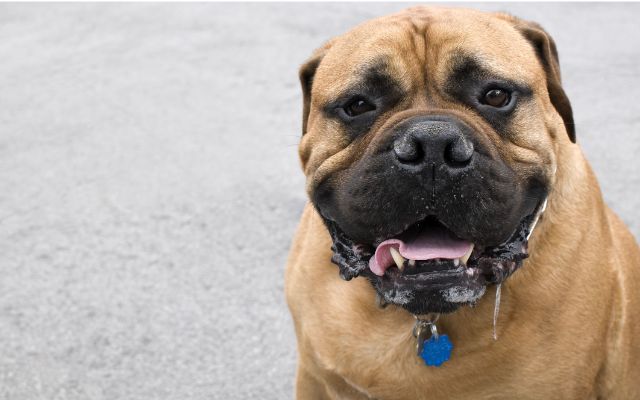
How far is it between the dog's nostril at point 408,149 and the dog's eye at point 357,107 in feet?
0.96

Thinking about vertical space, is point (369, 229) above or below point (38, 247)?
above

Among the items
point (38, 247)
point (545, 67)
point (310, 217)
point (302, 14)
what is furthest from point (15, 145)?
point (545, 67)

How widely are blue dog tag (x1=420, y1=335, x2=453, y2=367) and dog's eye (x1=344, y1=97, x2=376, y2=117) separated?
0.66 meters

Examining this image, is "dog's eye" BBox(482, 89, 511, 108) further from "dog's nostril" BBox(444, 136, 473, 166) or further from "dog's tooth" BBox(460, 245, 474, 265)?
"dog's tooth" BBox(460, 245, 474, 265)

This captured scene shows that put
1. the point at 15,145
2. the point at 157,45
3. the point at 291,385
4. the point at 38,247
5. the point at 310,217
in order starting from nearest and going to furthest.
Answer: the point at 310,217, the point at 291,385, the point at 38,247, the point at 15,145, the point at 157,45

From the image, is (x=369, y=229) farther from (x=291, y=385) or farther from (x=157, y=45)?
(x=157, y=45)

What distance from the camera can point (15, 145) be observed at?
5.34 meters

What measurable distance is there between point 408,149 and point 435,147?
68mm

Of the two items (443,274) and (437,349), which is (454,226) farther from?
(437,349)

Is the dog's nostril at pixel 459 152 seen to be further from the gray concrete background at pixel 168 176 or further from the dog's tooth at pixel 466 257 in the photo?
the gray concrete background at pixel 168 176

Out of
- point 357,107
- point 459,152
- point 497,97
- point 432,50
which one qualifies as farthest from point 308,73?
point 459,152

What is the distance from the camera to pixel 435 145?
2119mm

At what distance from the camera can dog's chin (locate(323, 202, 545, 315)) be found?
7.34 ft

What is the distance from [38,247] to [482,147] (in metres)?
2.75
